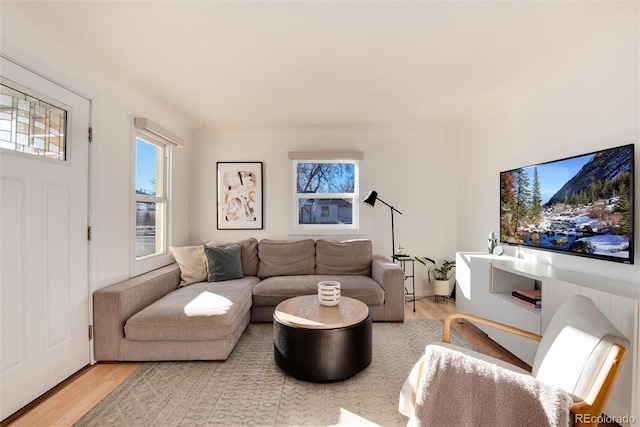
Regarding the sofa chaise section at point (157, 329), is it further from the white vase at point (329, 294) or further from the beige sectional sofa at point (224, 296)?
the white vase at point (329, 294)

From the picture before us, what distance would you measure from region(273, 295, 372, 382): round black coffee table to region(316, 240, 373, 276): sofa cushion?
1460mm

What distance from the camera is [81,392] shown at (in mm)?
1866

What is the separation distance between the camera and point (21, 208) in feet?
5.51

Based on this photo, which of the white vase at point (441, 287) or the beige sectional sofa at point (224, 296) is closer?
the beige sectional sofa at point (224, 296)

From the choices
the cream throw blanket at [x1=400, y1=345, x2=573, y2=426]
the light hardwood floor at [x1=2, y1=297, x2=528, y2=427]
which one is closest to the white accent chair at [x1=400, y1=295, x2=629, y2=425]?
the cream throw blanket at [x1=400, y1=345, x2=573, y2=426]

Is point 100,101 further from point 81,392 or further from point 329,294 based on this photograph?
point 329,294

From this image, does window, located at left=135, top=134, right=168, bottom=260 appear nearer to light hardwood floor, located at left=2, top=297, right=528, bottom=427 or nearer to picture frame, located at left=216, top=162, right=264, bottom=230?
picture frame, located at left=216, top=162, right=264, bottom=230

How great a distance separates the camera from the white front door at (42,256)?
1613mm

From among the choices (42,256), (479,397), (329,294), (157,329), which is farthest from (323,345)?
(42,256)

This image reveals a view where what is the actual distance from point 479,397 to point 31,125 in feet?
9.25

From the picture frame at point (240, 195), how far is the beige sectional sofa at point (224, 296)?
44 centimetres

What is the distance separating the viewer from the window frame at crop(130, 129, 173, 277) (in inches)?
106

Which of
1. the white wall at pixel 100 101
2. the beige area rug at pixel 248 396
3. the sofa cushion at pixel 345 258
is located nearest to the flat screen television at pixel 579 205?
the beige area rug at pixel 248 396

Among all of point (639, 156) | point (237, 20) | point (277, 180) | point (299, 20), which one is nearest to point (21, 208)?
point (237, 20)
